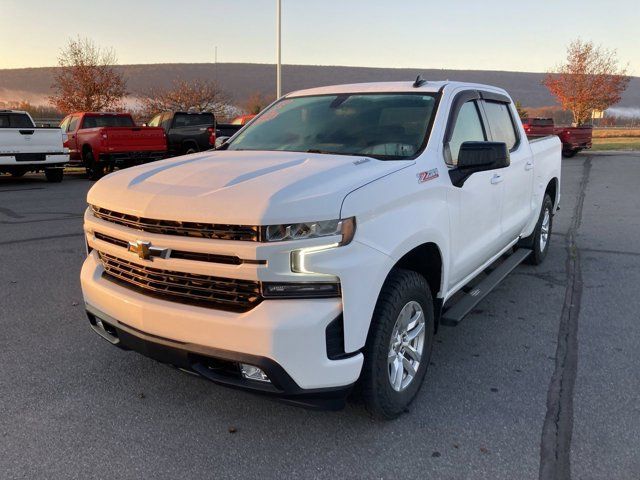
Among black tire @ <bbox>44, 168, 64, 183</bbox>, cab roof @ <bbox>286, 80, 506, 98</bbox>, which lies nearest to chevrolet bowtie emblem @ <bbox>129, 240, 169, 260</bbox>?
cab roof @ <bbox>286, 80, 506, 98</bbox>

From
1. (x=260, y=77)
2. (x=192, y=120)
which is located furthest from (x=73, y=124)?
(x=260, y=77)

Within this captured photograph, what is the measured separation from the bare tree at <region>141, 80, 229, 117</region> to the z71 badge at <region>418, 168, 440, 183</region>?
40.2 metres

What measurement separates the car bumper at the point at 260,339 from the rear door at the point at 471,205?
1359mm

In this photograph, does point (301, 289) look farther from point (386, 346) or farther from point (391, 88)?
point (391, 88)

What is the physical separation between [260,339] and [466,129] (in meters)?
2.45

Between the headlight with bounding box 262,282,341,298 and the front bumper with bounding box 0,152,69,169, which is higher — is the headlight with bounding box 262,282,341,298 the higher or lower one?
the higher one

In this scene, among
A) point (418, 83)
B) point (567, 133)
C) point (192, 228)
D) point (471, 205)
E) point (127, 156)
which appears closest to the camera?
point (192, 228)

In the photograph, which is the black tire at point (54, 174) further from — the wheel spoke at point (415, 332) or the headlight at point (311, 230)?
the headlight at point (311, 230)

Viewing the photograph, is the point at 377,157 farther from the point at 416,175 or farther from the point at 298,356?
the point at 298,356

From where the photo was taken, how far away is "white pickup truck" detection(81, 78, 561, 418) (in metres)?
2.54

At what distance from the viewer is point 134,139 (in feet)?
53.0

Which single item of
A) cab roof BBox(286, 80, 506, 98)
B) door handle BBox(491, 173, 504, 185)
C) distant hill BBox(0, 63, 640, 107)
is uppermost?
distant hill BBox(0, 63, 640, 107)

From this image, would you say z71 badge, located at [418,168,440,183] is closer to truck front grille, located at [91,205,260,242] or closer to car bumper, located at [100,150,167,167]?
truck front grille, located at [91,205,260,242]

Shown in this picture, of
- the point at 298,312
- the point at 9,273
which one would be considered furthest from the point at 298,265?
the point at 9,273
